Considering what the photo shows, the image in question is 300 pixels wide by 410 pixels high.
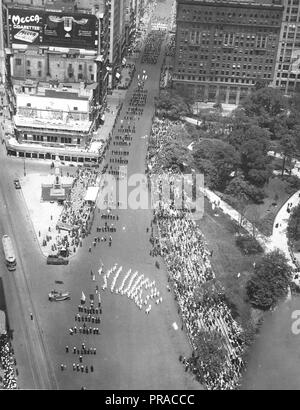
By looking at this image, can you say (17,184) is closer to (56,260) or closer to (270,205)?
(56,260)

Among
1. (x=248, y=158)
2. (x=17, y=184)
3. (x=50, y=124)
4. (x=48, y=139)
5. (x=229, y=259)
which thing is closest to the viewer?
(x=229, y=259)

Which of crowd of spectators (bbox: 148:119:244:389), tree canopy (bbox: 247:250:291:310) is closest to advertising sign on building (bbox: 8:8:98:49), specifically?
crowd of spectators (bbox: 148:119:244:389)

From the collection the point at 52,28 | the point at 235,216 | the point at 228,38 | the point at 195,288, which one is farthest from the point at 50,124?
the point at 228,38

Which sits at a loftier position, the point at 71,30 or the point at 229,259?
the point at 71,30

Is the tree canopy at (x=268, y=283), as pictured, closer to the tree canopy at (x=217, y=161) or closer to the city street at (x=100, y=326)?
the city street at (x=100, y=326)

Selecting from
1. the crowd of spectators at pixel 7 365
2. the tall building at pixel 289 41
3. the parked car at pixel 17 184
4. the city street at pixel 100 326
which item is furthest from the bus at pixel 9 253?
the tall building at pixel 289 41
